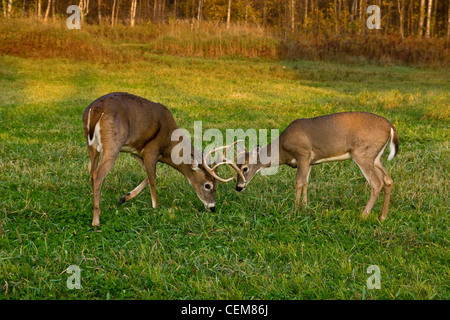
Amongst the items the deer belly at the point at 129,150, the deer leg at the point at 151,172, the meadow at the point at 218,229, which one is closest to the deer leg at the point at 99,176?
the meadow at the point at 218,229

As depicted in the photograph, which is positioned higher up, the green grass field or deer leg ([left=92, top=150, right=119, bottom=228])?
deer leg ([left=92, top=150, right=119, bottom=228])

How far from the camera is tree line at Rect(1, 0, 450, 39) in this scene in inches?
1268

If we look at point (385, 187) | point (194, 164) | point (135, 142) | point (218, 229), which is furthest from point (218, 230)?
point (385, 187)

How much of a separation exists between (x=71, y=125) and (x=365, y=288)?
7.76 m

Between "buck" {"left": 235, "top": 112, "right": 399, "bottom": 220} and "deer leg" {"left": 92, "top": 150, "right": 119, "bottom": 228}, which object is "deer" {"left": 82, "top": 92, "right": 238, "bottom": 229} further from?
"buck" {"left": 235, "top": 112, "right": 399, "bottom": 220}

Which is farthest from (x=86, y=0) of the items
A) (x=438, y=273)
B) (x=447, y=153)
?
(x=438, y=273)

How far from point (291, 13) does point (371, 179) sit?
115 feet

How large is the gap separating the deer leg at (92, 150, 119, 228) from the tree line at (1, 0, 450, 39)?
25499 mm

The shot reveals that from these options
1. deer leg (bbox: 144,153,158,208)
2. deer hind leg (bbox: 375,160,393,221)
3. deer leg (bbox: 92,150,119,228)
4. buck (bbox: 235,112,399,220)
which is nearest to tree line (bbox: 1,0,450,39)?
buck (bbox: 235,112,399,220)

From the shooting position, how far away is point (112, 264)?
14.5ft

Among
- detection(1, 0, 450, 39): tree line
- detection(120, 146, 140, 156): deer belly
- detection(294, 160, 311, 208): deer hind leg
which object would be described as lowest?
detection(294, 160, 311, 208): deer hind leg

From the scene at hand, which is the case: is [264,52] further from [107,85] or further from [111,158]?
[111,158]

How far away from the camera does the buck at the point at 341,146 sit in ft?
19.0

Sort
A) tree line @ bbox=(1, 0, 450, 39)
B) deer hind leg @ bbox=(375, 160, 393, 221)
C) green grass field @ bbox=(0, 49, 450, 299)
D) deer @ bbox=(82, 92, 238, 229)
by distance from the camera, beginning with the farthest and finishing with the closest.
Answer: tree line @ bbox=(1, 0, 450, 39)
deer hind leg @ bbox=(375, 160, 393, 221)
deer @ bbox=(82, 92, 238, 229)
green grass field @ bbox=(0, 49, 450, 299)
